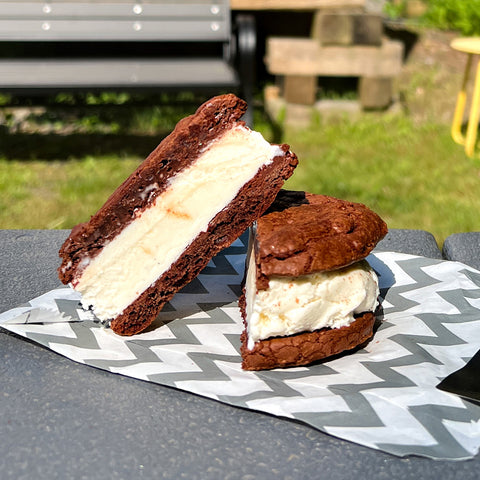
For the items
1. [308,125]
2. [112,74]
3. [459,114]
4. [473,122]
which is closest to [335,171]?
[308,125]

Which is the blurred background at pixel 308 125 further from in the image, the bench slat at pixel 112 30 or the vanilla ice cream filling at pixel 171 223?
the vanilla ice cream filling at pixel 171 223

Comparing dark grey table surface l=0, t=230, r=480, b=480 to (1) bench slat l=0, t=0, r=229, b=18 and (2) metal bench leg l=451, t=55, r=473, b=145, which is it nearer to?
(1) bench slat l=0, t=0, r=229, b=18

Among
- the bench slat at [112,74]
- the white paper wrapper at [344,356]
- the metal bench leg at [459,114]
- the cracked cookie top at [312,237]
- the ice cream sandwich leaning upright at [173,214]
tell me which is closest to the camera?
the white paper wrapper at [344,356]

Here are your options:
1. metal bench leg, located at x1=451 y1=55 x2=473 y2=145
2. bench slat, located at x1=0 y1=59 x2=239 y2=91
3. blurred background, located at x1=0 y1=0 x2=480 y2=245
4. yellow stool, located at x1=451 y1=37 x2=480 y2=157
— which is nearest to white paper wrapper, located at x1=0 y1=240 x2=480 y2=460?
blurred background, located at x1=0 y1=0 x2=480 y2=245

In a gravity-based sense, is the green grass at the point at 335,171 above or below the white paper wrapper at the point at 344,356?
below

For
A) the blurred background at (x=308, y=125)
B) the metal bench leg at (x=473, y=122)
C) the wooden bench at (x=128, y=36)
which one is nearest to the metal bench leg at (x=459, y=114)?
the blurred background at (x=308, y=125)

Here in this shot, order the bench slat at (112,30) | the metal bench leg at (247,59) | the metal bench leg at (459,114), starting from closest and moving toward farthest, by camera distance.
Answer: the metal bench leg at (247,59) < the bench slat at (112,30) < the metal bench leg at (459,114)

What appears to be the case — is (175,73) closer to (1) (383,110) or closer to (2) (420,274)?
(1) (383,110)

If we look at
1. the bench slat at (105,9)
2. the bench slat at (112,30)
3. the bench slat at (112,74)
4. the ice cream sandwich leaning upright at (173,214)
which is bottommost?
the bench slat at (112,74)
